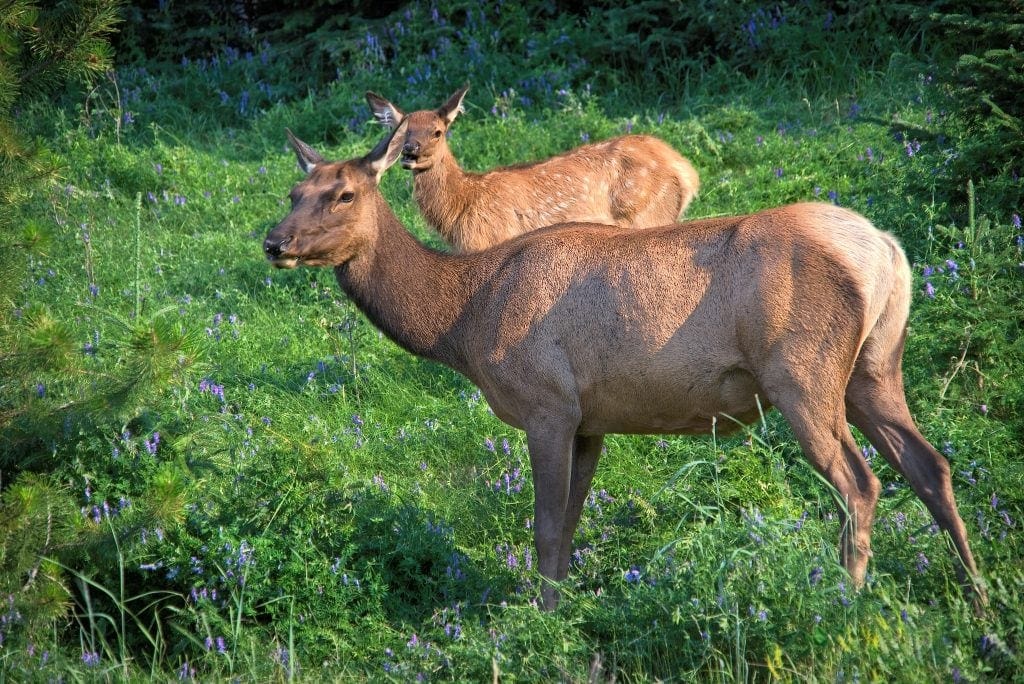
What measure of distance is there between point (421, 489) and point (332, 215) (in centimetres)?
173

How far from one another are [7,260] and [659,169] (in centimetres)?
611

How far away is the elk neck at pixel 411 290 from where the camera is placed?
682 centimetres

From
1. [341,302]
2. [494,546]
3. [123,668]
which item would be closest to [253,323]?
[341,302]

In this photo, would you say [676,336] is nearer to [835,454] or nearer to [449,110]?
[835,454]

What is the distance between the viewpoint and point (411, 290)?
693cm

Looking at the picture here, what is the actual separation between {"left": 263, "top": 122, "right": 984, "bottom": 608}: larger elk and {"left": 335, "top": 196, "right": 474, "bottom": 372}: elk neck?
1cm

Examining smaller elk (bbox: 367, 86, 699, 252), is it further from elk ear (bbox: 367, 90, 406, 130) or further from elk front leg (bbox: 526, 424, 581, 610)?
elk front leg (bbox: 526, 424, 581, 610)

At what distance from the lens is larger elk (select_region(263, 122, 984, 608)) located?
5742 millimetres

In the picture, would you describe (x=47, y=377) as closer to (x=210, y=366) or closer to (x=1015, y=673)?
Answer: (x=210, y=366)

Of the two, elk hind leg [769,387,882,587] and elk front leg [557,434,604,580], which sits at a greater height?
elk hind leg [769,387,882,587]

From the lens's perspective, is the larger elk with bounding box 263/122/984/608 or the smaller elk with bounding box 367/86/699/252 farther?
the smaller elk with bounding box 367/86/699/252

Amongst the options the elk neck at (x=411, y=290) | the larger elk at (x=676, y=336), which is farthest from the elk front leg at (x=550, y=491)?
the elk neck at (x=411, y=290)

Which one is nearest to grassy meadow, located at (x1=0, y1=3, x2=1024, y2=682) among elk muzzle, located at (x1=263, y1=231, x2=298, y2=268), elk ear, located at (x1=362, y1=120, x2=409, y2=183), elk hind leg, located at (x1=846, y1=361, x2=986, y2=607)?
elk hind leg, located at (x1=846, y1=361, x2=986, y2=607)

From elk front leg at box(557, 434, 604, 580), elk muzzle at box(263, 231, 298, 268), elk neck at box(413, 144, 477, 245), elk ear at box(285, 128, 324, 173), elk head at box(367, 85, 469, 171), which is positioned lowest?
elk front leg at box(557, 434, 604, 580)
